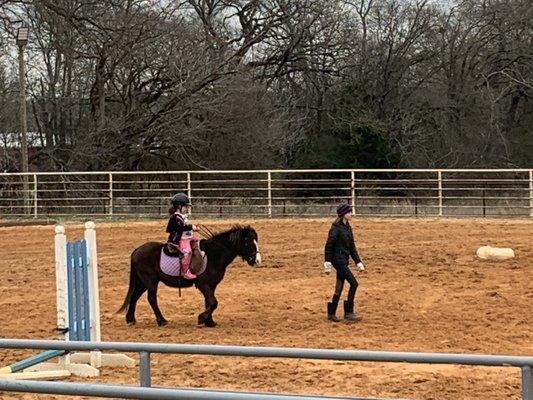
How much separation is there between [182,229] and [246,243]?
93 centimetres

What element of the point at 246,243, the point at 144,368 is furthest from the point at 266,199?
the point at 144,368

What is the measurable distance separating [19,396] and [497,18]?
35749mm

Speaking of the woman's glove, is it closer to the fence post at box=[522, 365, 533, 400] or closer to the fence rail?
the fence post at box=[522, 365, 533, 400]

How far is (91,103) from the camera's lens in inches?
1330

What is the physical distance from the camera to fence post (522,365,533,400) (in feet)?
11.8

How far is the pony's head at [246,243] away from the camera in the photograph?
34.6 feet

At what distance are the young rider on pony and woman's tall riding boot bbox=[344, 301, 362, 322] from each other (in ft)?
6.73

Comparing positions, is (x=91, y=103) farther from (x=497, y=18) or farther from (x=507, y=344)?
(x=507, y=344)

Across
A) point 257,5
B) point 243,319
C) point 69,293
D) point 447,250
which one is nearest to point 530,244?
point 447,250

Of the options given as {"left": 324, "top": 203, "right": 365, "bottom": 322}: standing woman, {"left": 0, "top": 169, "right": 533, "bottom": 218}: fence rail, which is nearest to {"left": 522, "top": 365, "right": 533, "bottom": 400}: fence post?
{"left": 324, "top": 203, "right": 365, "bottom": 322}: standing woman

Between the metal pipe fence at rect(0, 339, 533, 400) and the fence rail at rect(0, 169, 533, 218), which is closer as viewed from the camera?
the metal pipe fence at rect(0, 339, 533, 400)

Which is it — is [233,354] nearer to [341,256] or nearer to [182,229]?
[182,229]

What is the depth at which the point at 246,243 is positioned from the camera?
10.6 metres

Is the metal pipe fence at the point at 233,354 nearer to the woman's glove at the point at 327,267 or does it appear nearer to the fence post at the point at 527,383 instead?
the fence post at the point at 527,383
